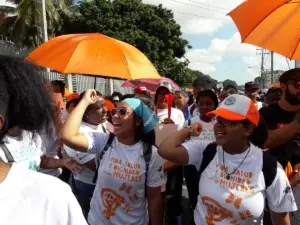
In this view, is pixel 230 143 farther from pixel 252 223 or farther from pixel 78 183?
pixel 78 183

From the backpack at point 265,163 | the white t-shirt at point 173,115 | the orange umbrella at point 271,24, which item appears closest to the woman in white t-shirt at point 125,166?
the backpack at point 265,163

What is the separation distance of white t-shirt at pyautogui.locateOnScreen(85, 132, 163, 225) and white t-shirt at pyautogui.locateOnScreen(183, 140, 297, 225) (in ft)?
1.59

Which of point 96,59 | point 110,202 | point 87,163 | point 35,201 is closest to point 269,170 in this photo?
point 110,202

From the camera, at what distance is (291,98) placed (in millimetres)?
3166

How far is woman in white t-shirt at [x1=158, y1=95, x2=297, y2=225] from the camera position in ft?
8.02

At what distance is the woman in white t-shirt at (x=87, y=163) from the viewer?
375 cm

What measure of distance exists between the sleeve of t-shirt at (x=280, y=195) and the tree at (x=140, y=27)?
28.5 metres

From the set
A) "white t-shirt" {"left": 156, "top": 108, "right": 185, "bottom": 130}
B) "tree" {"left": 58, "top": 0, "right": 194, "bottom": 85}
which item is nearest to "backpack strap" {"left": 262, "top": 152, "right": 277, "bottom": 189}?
"white t-shirt" {"left": 156, "top": 108, "right": 185, "bottom": 130}

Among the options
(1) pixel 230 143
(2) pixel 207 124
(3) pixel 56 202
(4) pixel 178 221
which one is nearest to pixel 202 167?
(1) pixel 230 143

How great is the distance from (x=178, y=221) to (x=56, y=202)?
13.6ft

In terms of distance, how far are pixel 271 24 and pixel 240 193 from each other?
1829mm

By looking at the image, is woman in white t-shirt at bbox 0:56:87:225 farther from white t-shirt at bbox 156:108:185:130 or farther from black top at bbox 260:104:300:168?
white t-shirt at bbox 156:108:185:130

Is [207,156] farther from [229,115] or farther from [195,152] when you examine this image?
[229,115]

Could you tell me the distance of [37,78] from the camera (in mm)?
1365
